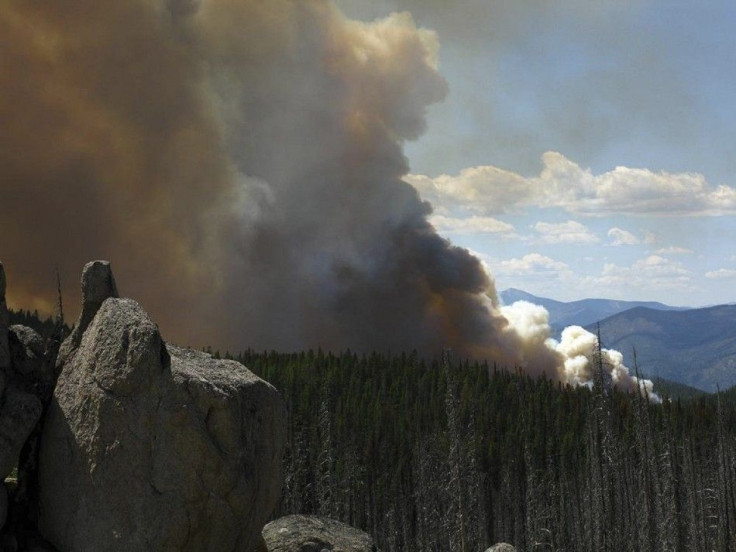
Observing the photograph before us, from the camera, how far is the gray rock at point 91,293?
68.1 feet

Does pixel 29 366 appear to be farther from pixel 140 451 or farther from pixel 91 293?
pixel 140 451

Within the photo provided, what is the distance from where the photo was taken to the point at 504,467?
13512 cm

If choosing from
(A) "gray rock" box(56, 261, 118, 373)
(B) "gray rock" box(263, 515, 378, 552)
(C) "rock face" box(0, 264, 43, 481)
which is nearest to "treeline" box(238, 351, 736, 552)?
(B) "gray rock" box(263, 515, 378, 552)

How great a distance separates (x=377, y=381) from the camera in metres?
189

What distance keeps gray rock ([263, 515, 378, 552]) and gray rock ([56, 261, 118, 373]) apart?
10.4 metres

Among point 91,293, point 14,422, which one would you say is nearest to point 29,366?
point 14,422

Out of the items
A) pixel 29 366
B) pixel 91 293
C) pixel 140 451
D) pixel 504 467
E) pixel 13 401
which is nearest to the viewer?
pixel 140 451

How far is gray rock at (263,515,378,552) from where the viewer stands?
2711cm

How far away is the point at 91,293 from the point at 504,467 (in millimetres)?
122142

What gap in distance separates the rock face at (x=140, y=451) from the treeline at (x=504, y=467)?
5956cm

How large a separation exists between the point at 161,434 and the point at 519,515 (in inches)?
4751

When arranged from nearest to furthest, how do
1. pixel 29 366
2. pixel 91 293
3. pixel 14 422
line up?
pixel 14 422, pixel 29 366, pixel 91 293

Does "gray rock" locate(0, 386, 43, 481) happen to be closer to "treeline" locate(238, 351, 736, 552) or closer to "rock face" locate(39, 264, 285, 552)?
"rock face" locate(39, 264, 285, 552)

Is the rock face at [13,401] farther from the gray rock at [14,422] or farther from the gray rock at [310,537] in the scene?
the gray rock at [310,537]
